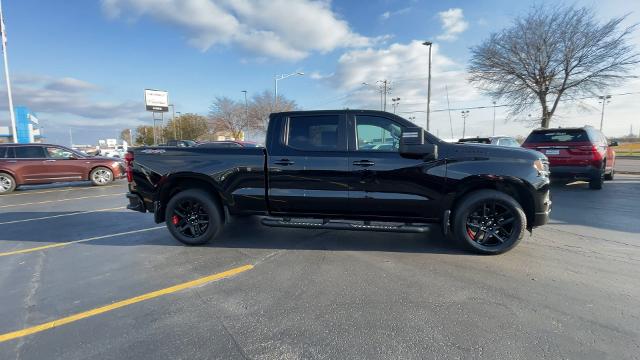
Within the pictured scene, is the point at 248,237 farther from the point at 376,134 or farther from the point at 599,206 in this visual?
the point at 599,206

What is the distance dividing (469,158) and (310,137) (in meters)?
2.11

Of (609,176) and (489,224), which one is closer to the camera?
(489,224)

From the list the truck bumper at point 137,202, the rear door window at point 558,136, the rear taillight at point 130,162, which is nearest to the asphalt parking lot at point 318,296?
the truck bumper at point 137,202

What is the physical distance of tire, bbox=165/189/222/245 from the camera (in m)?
4.82

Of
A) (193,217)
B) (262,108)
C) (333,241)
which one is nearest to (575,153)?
(333,241)

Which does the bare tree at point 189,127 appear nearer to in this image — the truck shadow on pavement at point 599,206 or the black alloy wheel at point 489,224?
the truck shadow on pavement at point 599,206

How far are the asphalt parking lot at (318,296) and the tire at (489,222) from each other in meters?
0.19

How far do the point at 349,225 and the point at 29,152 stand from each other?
1278 centimetres

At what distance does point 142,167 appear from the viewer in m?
4.97

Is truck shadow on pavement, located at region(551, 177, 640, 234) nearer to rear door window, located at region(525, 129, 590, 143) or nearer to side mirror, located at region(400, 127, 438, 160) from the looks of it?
rear door window, located at region(525, 129, 590, 143)

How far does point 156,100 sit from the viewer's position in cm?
4750

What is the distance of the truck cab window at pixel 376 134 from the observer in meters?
4.37

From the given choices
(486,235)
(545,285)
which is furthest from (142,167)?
(545,285)

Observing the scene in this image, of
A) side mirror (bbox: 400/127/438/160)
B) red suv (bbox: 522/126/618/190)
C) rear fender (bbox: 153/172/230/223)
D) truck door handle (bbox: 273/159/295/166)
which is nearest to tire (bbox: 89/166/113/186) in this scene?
rear fender (bbox: 153/172/230/223)
